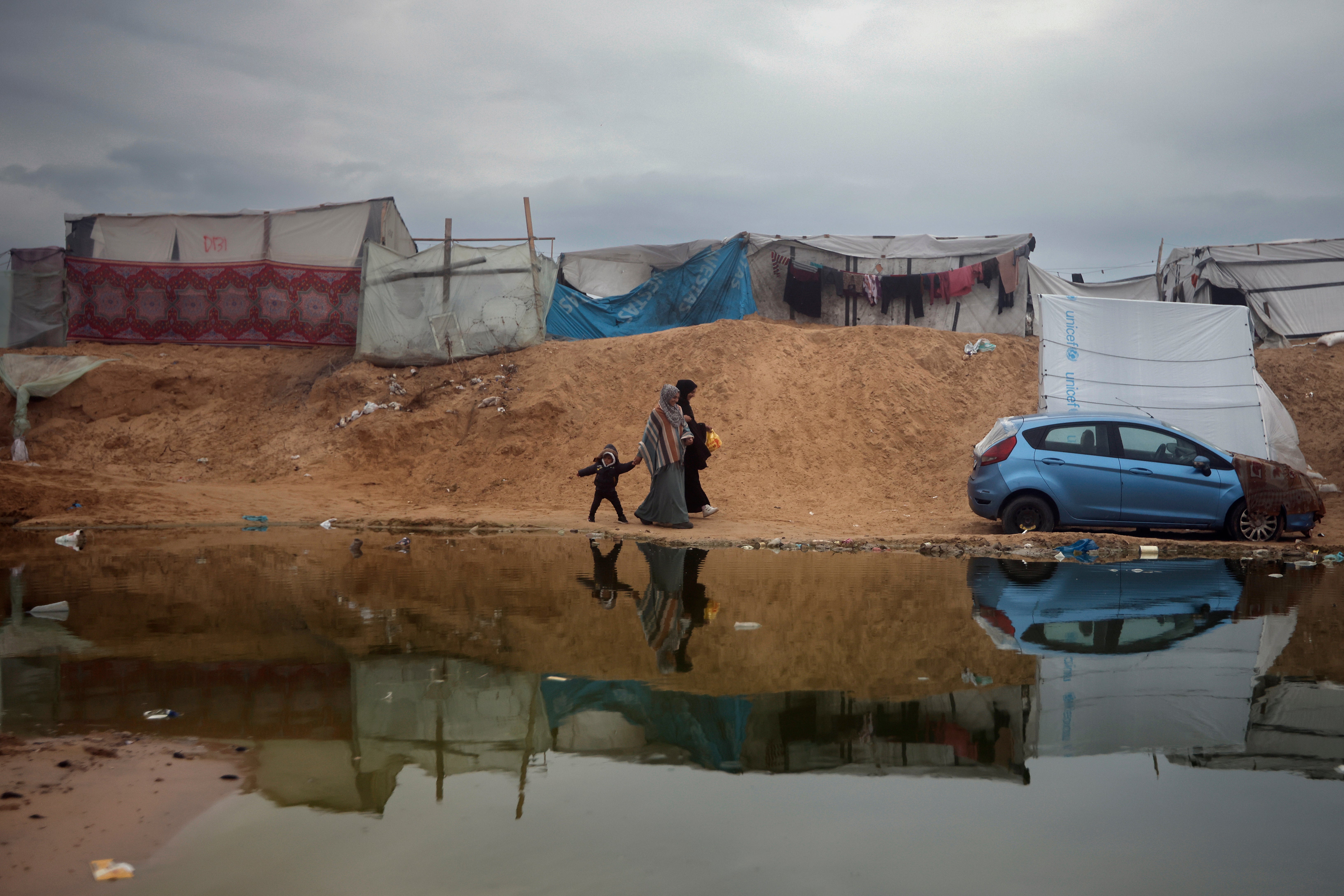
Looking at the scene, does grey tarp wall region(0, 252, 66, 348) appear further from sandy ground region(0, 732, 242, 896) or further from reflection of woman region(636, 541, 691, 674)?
sandy ground region(0, 732, 242, 896)

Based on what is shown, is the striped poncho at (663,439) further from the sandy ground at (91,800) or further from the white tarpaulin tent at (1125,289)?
the white tarpaulin tent at (1125,289)

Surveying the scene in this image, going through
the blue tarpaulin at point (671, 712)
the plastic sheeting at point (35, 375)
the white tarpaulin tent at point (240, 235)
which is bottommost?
the blue tarpaulin at point (671, 712)

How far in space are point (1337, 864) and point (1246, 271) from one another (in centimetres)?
2441

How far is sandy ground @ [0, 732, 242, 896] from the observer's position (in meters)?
2.89

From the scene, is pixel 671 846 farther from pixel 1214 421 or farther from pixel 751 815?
pixel 1214 421

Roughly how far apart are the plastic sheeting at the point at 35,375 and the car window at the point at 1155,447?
2086 cm

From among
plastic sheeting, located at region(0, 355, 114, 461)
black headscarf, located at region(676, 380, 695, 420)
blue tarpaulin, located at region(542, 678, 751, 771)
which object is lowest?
blue tarpaulin, located at region(542, 678, 751, 771)

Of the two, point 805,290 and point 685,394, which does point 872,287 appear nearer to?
point 805,290

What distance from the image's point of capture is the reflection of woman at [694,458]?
12523 millimetres

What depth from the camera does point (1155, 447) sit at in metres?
11.1

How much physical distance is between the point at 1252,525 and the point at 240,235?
23326 mm

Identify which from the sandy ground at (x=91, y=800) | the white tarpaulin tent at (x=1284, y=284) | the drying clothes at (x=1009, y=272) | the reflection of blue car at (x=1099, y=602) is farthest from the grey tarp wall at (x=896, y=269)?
the sandy ground at (x=91, y=800)

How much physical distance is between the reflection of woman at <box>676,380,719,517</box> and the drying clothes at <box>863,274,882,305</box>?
10.8m

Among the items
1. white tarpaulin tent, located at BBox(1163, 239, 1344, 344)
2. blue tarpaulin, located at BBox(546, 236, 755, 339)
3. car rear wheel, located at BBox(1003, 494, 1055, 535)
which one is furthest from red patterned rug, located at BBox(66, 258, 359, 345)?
white tarpaulin tent, located at BBox(1163, 239, 1344, 344)
